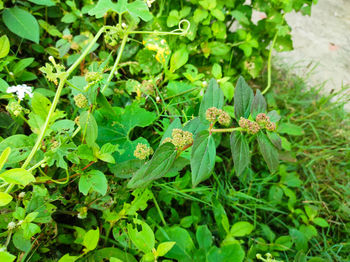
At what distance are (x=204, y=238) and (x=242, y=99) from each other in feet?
1.80

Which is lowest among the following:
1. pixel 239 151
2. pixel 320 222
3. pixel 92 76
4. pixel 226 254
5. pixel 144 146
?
pixel 320 222

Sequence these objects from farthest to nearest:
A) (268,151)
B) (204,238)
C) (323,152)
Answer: (323,152) < (204,238) < (268,151)

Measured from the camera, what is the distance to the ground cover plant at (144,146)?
809 millimetres

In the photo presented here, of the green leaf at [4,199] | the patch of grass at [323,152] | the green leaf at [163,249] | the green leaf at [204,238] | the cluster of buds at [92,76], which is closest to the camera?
the green leaf at [4,199]

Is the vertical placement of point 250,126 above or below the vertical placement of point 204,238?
above

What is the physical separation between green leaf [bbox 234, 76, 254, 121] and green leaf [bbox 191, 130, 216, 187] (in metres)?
0.12

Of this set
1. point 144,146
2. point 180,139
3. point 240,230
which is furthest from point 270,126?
point 240,230

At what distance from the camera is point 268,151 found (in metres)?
0.79

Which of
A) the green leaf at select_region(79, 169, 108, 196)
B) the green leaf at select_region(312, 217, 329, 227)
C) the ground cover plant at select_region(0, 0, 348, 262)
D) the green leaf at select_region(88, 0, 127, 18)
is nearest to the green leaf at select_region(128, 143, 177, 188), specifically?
the ground cover plant at select_region(0, 0, 348, 262)

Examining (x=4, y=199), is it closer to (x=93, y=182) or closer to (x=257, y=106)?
(x=93, y=182)

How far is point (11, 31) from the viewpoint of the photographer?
52.1 inches

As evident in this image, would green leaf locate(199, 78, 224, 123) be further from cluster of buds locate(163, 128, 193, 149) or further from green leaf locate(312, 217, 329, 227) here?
green leaf locate(312, 217, 329, 227)

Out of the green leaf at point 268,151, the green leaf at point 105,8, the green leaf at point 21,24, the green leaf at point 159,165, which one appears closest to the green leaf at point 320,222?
the green leaf at point 268,151

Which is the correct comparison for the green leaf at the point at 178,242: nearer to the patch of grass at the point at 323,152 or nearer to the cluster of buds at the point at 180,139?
the cluster of buds at the point at 180,139
